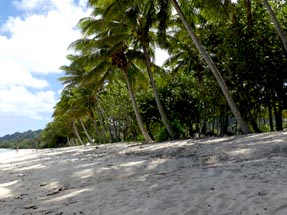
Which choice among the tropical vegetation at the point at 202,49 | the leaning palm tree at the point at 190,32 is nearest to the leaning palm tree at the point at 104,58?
the tropical vegetation at the point at 202,49

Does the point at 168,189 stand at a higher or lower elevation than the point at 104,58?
lower

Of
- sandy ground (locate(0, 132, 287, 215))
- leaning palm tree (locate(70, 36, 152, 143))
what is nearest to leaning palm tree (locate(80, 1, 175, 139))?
leaning palm tree (locate(70, 36, 152, 143))

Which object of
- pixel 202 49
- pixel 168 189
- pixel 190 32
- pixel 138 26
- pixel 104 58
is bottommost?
pixel 168 189

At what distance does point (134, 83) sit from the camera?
22828 millimetres

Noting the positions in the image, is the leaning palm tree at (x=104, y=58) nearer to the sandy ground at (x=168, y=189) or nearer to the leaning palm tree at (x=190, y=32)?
the leaning palm tree at (x=190, y=32)

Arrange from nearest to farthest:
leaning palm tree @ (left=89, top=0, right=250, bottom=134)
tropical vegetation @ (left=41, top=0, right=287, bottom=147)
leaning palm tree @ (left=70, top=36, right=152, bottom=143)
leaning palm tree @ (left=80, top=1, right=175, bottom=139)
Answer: leaning palm tree @ (left=89, top=0, right=250, bottom=134) < tropical vegetation @ (left=41, top=0, right=287, bottom=147) < leaning palm tree @ (left=80, top=1, right=175, bottom=139) < leaning palm tree @ (left=70, top=36, right=152, bottom=143)

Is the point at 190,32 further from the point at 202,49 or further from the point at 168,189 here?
the point at 168,189

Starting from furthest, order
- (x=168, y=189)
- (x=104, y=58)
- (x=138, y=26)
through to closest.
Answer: (x=104, y=58), (x=138, y=26), (x=168, y=189)

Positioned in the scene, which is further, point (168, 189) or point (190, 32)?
point (190, 32)

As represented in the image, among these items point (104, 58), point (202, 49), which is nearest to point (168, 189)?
point (202, 49)

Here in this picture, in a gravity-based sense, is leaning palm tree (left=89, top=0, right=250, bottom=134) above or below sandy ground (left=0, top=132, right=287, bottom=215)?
above

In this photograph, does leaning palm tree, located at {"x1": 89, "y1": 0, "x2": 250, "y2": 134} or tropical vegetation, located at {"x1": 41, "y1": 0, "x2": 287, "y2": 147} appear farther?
tropical vegetation, located at {"x1": 41, "y1": 0, "x2": 287, "y2": 147}

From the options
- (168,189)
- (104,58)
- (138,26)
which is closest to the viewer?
(168,189)

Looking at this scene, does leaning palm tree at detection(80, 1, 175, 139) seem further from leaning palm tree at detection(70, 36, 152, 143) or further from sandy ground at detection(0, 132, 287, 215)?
sandy ground at detection(0, 132, 287, 215)
